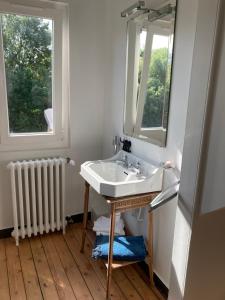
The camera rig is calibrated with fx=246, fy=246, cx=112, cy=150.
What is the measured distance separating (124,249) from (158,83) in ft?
4.06

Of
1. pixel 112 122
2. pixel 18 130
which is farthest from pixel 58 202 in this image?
pixel 112 122

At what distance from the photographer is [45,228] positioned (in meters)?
2.38

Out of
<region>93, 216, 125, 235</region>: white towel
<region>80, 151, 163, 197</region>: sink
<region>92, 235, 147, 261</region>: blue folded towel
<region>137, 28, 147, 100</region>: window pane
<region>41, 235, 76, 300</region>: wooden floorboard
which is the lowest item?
<region>41, 235, 76, 300</region>: wooden floorboard

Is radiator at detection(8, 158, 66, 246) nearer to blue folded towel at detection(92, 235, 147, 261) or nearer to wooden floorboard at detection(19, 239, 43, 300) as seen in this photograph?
wooden floorboard at detection(19, 239, 43, 300)

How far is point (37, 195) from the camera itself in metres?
2.31

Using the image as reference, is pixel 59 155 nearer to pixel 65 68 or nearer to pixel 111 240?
pixel 65 68

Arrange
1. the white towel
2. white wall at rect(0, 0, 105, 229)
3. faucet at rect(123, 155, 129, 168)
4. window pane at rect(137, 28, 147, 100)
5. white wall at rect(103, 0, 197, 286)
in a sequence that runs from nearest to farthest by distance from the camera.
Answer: white wall at rect(103, 0, 197, 286)
window pane at rect(137, 28, 147, 100)
faucet at rect(123, 155, 129, 168)
the white towel
white wall at rect(0, 0, 105, 229)

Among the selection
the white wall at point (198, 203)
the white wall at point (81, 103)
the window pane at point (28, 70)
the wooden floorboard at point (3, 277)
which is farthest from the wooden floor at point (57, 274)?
the window pane at point (28, 70)

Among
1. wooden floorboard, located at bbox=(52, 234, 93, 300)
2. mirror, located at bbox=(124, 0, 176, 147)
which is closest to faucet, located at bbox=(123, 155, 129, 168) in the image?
mirror, located at bbox=(124, 0, 176, 147)

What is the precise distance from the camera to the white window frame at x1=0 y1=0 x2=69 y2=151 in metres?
2.07

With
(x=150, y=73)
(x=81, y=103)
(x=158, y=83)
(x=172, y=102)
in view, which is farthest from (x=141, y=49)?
(x=81, y=103)

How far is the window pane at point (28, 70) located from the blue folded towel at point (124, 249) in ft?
3.91

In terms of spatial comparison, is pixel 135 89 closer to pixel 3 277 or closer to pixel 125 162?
pixel 125 162

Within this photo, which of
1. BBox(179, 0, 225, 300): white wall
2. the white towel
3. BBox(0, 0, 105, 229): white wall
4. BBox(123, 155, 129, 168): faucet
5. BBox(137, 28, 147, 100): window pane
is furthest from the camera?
BBox(0, 0, 105, 229): white wall
